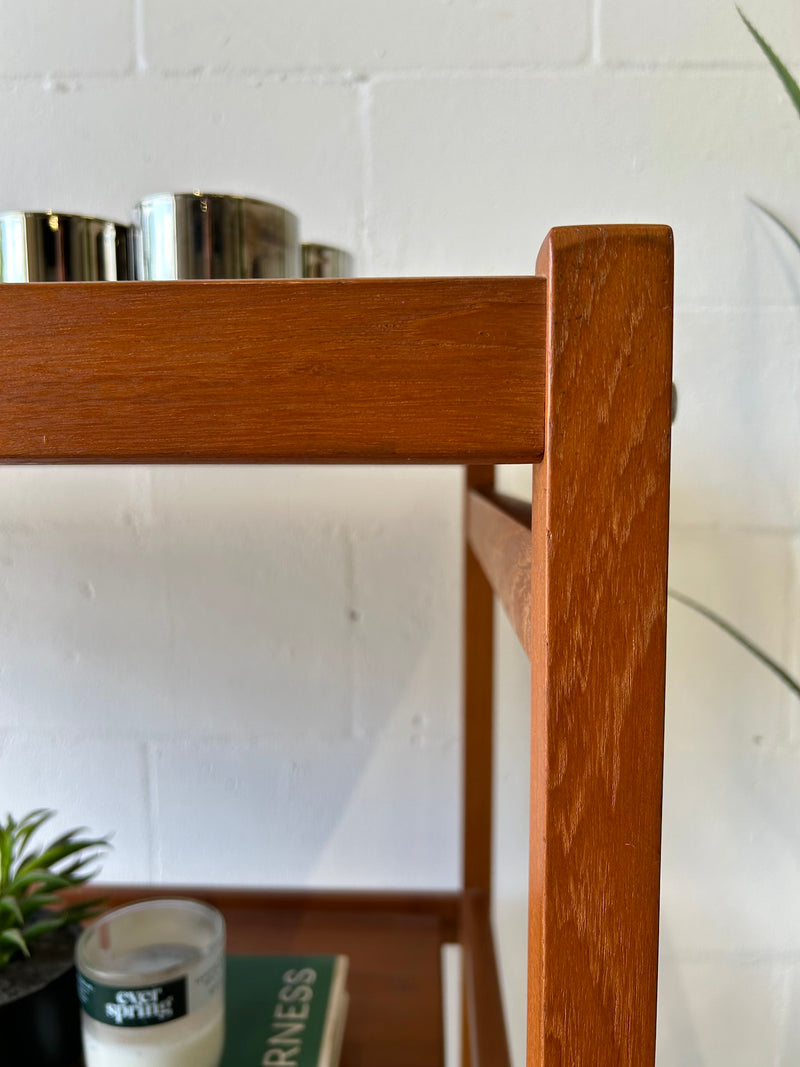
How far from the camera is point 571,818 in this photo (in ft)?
0.71

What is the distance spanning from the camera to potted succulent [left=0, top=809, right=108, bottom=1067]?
531mm

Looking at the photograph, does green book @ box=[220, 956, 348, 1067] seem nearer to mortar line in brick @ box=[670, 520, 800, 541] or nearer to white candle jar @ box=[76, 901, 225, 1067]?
white candle jar @ box=[76, 901, 225, 1067]

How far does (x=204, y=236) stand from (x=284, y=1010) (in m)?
0.58

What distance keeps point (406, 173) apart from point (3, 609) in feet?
1.96

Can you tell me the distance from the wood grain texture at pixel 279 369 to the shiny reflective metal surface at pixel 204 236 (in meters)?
0.08

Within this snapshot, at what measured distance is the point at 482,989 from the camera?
66cm

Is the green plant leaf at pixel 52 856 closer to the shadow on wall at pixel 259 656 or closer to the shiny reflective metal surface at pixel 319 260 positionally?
the shadow on wall at pixel 259 656

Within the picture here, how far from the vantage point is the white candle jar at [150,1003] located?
503mm

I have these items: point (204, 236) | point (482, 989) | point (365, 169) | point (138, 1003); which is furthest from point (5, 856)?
point (365, 169)

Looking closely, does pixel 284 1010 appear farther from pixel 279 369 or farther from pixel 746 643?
pixel 279 369

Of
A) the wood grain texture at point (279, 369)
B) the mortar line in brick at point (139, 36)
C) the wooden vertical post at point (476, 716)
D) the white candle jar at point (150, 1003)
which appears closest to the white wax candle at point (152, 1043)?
the white candle jar at point (150, 1003)

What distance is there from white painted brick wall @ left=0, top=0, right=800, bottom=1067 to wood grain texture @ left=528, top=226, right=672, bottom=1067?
0.60m

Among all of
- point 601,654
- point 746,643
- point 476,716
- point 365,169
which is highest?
point 365,169

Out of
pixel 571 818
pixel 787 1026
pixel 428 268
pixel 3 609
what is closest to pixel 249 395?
pixel 571 818
